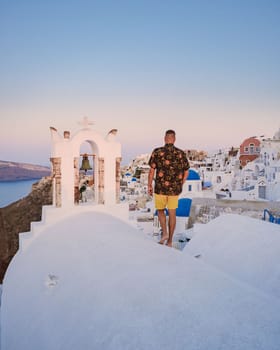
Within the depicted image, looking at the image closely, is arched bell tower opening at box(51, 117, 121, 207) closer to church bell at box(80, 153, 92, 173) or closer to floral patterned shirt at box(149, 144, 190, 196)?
church bell at box(80, 153, 92, 173)

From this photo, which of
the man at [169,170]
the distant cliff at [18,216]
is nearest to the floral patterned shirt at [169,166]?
the man at [169,170]

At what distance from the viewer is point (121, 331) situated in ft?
5.83

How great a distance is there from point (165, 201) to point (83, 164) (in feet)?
5.65

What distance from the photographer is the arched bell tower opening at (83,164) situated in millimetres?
4426

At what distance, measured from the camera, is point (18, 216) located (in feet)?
64.2

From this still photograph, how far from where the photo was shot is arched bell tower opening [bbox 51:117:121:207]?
14.5ft

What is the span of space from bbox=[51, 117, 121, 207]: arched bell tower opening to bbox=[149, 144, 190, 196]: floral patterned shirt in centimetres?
126

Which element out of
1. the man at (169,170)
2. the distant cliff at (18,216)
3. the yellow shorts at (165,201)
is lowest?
the distant cliff at (18,216)

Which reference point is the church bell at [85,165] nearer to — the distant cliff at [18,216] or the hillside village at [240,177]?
the distant cliff at [18,216]

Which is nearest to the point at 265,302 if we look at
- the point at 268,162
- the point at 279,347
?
the point at 279,347

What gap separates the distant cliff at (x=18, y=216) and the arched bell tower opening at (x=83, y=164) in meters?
12.0

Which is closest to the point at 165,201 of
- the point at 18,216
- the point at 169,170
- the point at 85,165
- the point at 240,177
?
the point at 169,170

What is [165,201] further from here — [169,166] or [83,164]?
[83,164]

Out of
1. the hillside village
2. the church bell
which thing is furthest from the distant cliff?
the church bell
